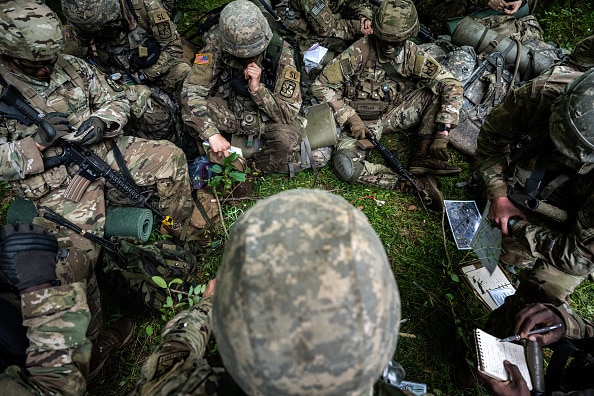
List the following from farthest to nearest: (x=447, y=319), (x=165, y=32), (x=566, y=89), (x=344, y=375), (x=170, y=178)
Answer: (x=165, y=32) → (x=170, y=178) → (x=447, y=319) → (x=566, y=89) → (x=344, y=375)

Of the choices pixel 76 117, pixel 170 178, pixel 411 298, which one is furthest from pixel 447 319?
pixel 76 117

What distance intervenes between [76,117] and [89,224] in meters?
1.03

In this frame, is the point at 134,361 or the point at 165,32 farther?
the point at 165,32

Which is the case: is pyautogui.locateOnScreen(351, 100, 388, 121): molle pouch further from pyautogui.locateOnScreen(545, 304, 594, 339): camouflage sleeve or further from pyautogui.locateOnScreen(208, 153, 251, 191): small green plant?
pyautogui.locateOnScreen(545, 304, 594, 339): camouflage sleeve

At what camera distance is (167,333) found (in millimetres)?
2209

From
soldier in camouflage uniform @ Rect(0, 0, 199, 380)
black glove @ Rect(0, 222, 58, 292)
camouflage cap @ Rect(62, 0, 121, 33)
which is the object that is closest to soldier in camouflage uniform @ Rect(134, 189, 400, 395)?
black glove @ Rect(0, 222, 58, 292)

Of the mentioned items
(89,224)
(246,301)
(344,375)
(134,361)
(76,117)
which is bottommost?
(134,361)

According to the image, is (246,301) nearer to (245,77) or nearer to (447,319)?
(447,319)

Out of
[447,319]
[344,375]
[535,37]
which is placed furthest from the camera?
[535,37]

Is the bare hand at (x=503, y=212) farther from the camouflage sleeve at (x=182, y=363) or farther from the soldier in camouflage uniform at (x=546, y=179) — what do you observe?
the camouflage sleeve at (x=182, y=363)

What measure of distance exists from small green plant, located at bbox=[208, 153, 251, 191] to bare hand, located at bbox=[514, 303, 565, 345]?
2.71 metres

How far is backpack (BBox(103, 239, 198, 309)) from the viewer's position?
3.25 m

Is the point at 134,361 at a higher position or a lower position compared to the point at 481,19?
lower

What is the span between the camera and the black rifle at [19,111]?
305 centimetres
